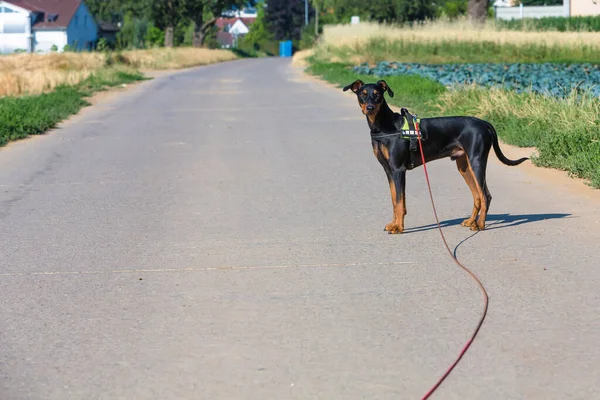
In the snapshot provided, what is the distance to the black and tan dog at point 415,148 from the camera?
841 centimetres

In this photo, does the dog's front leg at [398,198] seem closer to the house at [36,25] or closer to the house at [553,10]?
the house at [553,10]

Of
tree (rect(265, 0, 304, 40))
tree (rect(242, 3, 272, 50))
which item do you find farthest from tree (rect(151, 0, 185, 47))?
tree (rect(265, 0, 304, 40))

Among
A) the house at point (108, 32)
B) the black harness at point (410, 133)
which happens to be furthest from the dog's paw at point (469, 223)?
the house at point (108, 32)

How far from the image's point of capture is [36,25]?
80438 millimetres

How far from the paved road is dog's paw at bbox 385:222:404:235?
8 centimetres

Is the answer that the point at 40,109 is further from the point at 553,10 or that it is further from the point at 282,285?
the point at 553,10

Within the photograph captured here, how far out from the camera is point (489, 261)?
25.0 ft

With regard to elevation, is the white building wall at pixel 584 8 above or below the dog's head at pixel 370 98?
above

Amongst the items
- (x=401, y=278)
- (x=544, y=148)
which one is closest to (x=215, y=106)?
(x=544, y=148)

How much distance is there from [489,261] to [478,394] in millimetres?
2982

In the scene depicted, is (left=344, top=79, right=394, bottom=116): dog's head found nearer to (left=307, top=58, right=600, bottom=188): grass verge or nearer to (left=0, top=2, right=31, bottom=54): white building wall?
(left=307, top=58, right=600, bottom=188): grass verge

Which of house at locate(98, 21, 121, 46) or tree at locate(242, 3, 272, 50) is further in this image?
tree at locate(242, 3, 272, 50)

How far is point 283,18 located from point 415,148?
12577 centimetres

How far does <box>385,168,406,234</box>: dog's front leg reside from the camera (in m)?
8.41
